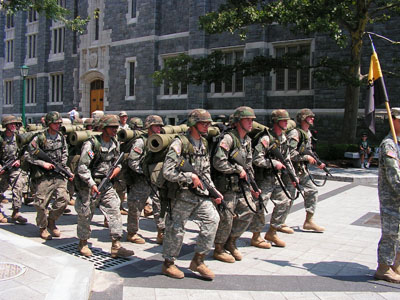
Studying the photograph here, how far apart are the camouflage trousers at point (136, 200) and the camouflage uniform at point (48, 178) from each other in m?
1.06

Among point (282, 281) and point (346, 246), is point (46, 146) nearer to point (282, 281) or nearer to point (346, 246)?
point (282, 281)

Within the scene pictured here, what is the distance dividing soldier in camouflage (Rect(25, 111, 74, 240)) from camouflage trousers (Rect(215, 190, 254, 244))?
2.69m

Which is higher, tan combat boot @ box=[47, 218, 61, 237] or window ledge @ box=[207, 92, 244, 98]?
window ledge @ box=[207, 92, 244, 98]

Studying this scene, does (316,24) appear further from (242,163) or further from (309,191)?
(242,163)

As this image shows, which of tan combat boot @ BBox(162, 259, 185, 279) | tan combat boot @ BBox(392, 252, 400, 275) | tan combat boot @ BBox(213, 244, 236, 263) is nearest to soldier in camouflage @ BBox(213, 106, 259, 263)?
tan combat boot @ BBox(213, 244, 236, 263)

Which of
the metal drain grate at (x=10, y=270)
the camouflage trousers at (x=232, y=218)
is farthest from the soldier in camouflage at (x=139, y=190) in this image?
the metal drain grate at (x=10, y=270)

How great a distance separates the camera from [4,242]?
565 cm

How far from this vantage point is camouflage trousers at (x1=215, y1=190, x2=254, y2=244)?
5.33 meters

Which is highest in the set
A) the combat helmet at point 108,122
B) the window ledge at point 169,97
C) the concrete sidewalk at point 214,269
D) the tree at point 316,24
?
the tree at point 316,24

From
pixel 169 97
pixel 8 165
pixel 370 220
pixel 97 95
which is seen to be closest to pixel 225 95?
pixel 169 97

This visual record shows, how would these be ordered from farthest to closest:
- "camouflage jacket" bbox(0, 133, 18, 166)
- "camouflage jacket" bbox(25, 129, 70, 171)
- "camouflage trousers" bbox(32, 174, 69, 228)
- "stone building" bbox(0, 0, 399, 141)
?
"stone building" bbox(0, 0, 399, 141) → "camouflage jacket" bbox(0, 133, 18, 166) → "camouflage jacket" bbox(25, 129, 70, 171) → "camouflage trousers" bbox(32, 174, 69, 228)

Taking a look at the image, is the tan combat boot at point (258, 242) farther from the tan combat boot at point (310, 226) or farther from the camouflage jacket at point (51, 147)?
the camouflage jacket at point (51, 147)

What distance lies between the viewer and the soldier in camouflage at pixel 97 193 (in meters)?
5.57

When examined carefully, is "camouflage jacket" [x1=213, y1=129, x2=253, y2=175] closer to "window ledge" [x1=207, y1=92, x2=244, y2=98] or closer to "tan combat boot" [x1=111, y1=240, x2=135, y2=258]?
"tan combat boot" [x1=111, y1=240, x2=135, y2=258]
